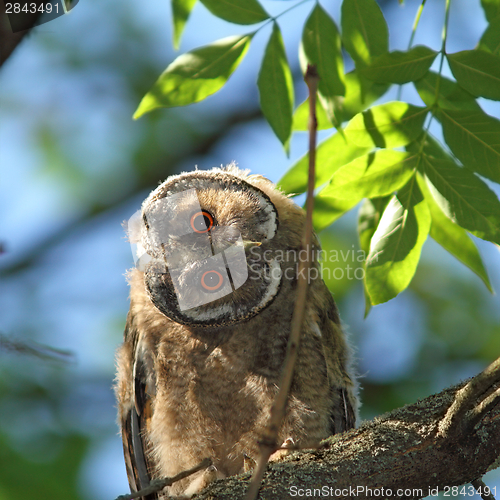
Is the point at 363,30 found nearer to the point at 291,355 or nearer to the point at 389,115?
the point at 389,115

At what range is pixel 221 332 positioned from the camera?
2.18 meters

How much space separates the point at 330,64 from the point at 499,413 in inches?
50.3

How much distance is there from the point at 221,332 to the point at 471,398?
42.3 inches

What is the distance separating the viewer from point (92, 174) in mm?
4664

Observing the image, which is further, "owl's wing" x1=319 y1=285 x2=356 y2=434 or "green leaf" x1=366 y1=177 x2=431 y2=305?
"owl's wing" x1=319 y1=285 x2=356 y2=434

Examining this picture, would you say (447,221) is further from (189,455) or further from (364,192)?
(189,455)

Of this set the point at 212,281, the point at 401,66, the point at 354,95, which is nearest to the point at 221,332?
the point at 212,281

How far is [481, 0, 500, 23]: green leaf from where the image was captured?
183 centimetres

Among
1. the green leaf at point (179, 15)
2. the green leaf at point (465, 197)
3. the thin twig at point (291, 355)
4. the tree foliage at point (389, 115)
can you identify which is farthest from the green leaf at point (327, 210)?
the thin twig at point (291, 355)

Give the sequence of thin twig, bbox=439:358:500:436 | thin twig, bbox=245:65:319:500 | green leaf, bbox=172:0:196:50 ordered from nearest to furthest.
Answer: thin twig, bbox=245:65:319:500 → thin twig, bbox=439:358:500:436 → green leaf, bbox=172:0:196:50

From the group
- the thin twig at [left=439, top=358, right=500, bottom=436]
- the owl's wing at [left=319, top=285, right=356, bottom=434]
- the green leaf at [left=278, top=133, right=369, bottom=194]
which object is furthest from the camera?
the owl's wing at [left=319, top=285, right=356, bottom=434]

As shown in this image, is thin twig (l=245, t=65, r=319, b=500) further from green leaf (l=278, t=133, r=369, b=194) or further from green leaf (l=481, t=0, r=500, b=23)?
green leaf (l=481, t=0, r=500, b=23)

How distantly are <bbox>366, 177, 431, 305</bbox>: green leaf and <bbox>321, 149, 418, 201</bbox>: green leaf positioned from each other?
0.22 ft

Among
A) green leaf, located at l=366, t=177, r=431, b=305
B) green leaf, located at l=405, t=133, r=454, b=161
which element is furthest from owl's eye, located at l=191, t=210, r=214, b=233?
green leaf, located at l=405, t=133, r=454, b=161
